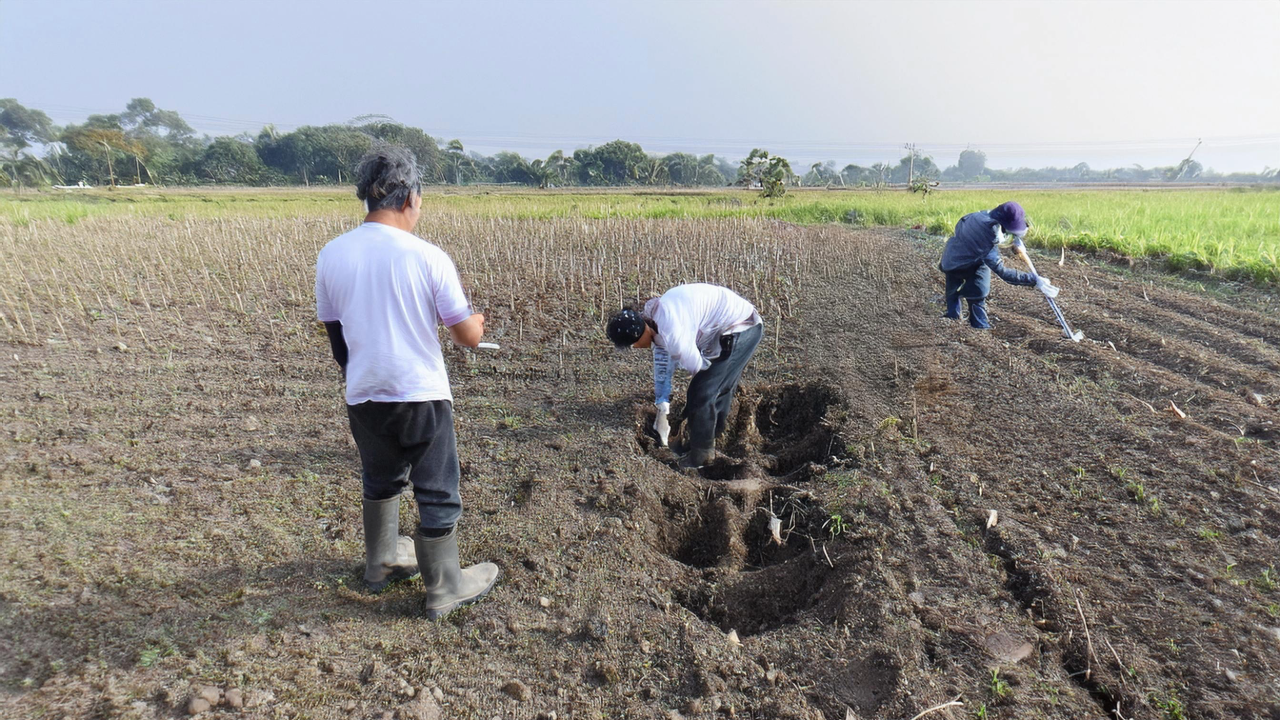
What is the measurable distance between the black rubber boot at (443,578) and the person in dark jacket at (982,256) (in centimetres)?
500

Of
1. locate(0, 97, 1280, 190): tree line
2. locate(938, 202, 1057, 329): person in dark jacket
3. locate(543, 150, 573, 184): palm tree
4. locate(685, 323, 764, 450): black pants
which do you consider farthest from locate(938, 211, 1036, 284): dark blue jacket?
locate(543, 150, 573, 184): palm tree

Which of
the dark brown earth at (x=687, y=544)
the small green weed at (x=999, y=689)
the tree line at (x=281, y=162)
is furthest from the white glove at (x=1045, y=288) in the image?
the tree line at (x=281, y=162)

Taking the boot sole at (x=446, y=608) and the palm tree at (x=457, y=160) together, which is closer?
the boot sole at (x=446, y=608)

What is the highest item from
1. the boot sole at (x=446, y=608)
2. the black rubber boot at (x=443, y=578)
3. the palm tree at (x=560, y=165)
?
the palm tree at (x=560, y=165)

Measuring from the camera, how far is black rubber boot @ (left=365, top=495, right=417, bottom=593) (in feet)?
7.85

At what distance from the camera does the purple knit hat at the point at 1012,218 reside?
5299 mm

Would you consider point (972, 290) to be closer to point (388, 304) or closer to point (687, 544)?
point (687, 544)

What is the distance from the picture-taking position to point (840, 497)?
10.5 ft

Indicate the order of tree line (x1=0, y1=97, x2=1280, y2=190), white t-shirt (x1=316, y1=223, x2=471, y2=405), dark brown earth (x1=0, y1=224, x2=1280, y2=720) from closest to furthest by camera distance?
white t-shirt (x1=316, y1=223, x2=471, y2=405)
dark brown earth (x1=0, y1=224, x2=1280, y2=720)
tree line (x1=0, y1=97, x2=1280, y2=190)

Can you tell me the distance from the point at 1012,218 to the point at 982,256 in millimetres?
398

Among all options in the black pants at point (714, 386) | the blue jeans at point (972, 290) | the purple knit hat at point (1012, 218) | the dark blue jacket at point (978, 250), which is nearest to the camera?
the black pants at point (714, 386)

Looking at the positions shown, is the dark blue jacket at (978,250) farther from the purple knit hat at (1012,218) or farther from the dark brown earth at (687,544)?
the dark brown earth at (687,544)

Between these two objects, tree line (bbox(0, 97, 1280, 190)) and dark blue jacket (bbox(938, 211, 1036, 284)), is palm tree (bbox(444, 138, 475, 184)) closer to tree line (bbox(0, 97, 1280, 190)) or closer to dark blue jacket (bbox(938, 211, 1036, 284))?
tree line (bbox(0, 97, 1280, 190))

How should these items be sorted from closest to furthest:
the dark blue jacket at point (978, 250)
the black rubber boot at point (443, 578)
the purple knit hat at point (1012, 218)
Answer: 1. the black rubber boot at point (443, 578)
2. the purple knit hat at point (1012, 218)
3. the dark blue jacket at point (978, 250)
